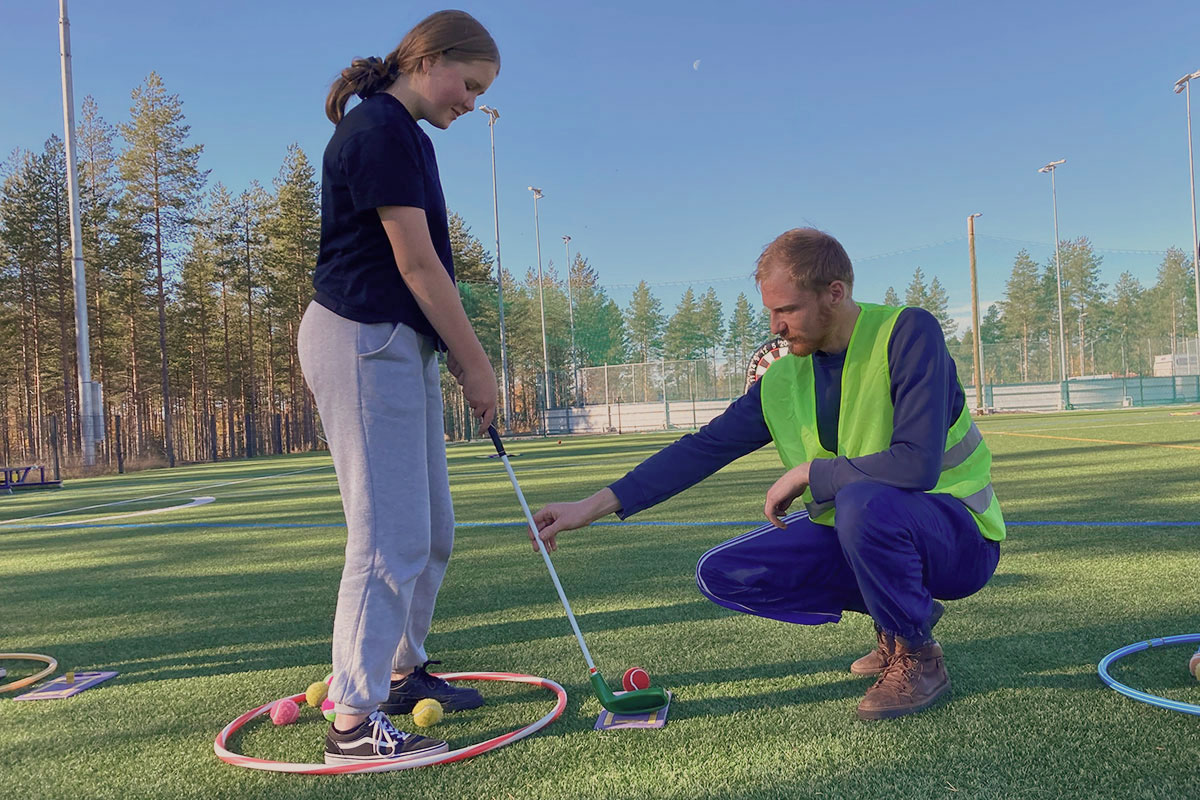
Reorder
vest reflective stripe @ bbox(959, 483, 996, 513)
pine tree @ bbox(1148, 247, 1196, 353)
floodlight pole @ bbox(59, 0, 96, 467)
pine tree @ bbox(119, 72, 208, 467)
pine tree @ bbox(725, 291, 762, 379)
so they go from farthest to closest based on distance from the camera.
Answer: pine tree @ bbox(1148, 247, 1196, 353) < pine tree @ bbox(725, 291, 762, 379) < pine tree @ bbox(119, 72, 208, 467) < floodlight pole @ bbox(59, 0, 96, 467) < vest reflective stripe @ bbox(959, 483, 996, 513)

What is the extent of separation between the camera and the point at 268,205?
42312 millimetres

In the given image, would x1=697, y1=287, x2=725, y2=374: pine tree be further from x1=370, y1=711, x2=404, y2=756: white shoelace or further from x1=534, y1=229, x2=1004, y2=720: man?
x1=370, y1=711, x2=404, y2=756: white shoelace

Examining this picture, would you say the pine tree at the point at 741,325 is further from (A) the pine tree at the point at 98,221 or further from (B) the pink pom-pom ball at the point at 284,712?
(B) the pink pom-pom ball at the point at 284,712

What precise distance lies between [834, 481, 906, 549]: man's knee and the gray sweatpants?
116cm

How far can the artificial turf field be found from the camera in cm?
197

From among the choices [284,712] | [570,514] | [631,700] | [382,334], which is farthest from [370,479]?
[631,700]

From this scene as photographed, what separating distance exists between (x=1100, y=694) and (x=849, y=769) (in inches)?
35.2

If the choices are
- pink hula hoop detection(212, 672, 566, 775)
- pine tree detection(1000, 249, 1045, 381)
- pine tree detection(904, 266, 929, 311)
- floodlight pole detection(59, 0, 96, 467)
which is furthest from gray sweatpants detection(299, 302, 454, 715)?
pine tree detection(1000, 249, 1045, 381)

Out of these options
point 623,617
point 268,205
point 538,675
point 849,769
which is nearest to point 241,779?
point 538,675

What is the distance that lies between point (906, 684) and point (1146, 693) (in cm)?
61

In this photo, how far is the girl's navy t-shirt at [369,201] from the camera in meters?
2.20

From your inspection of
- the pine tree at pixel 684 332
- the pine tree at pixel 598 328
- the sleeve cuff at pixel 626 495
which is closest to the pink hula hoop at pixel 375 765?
the sleeve cuff at pixel 626 495

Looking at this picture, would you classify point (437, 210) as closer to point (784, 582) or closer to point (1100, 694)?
point (784, 582)

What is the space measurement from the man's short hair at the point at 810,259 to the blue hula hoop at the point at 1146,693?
4.19ft
